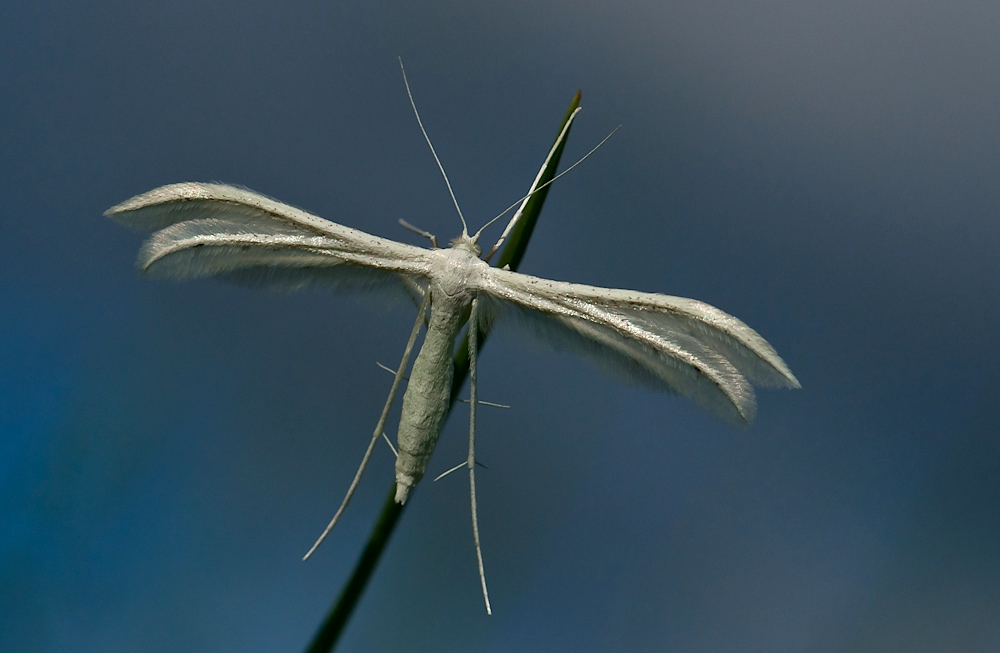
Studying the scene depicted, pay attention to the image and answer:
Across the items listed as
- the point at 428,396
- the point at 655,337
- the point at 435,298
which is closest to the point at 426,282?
the point at 435,298

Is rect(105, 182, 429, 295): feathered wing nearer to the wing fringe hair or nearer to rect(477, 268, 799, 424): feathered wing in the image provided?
the wing fringe hair

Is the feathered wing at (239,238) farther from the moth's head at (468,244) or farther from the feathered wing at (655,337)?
the feathered wing at (655,337)

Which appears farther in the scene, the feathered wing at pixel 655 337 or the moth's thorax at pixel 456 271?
the moth's thorax at pixel 456 271

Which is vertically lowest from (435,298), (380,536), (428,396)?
(380,536)

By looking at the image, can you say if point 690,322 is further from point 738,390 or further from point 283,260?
point 283,260

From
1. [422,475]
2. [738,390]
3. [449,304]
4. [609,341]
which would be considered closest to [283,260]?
[449,304]

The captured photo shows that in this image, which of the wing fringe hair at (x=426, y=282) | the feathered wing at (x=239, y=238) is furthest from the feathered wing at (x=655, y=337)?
the feathered wing at (x=239, y=238)

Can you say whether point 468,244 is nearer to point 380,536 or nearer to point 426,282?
point 426,282
